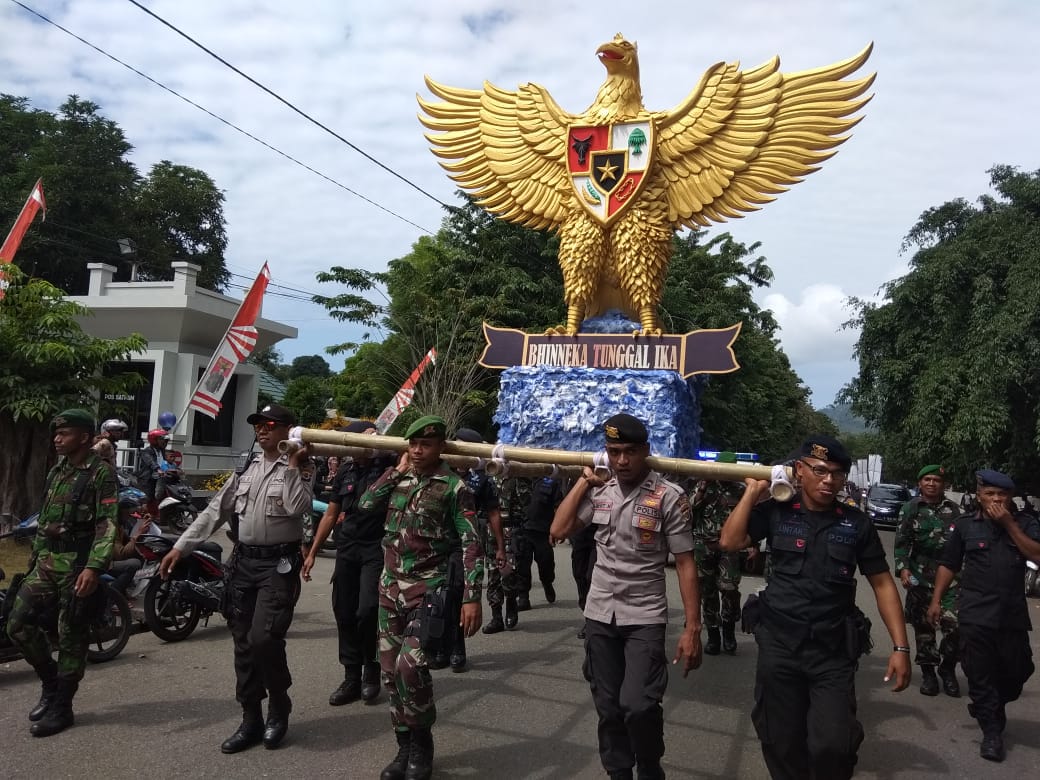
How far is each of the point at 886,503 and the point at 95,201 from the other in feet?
103

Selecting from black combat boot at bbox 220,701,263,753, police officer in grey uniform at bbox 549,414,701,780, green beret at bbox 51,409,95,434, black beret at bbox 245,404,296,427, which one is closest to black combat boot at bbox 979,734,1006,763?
police officer in grey uniform at bbox 549,414,701,780

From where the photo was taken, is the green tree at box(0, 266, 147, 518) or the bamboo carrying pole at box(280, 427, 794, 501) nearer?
the bamboo carrying pole at box(280, 427, 794, 501)

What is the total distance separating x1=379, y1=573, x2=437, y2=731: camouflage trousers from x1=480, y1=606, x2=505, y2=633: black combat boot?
3498 millimetres

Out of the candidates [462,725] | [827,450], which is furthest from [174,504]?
[827,450]

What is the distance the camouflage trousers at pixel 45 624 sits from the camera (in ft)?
14.6

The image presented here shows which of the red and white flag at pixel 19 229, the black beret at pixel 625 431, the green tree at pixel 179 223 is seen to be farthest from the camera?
the green tree at pixel 179 223

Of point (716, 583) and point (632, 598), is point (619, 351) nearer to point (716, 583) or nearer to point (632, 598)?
point (716, 583)

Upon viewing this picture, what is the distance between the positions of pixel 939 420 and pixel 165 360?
17.0m

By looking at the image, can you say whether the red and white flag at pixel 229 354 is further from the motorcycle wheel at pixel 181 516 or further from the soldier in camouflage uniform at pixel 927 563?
the soldier in camouflage uniform at pixel 927 563

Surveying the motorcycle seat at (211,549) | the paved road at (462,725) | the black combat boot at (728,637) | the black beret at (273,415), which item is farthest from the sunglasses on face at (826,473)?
the motorcycle seat at (211,549)

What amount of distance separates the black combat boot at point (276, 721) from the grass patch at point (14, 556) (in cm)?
576

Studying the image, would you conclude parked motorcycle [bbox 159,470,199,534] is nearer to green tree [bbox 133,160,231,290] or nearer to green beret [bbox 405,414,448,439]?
green beret [bbox 405,414,448,439]

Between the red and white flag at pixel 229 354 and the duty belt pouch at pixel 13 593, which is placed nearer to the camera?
the duty belt pouch at pixel 13 593

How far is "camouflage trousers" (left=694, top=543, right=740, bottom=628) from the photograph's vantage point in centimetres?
700
